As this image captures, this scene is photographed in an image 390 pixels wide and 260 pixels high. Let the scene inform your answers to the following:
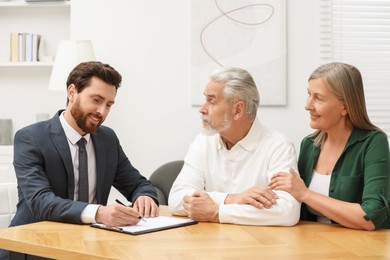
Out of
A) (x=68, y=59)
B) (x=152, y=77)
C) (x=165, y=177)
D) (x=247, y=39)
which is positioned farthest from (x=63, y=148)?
(x=247, y=39)

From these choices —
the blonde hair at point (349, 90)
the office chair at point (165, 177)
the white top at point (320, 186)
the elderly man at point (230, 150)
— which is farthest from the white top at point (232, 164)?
the office chair at point (165, 177)

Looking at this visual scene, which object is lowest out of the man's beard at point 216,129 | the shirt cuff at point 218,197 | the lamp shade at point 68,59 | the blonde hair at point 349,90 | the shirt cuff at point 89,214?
the shirt cuff at point 89,214

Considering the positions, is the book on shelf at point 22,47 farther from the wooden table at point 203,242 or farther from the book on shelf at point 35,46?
the wooden table at point 203,242

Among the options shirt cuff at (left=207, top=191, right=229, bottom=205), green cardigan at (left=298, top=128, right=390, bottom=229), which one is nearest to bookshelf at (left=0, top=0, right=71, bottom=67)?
shirt cuff at (left=207, top=191, right=229, bottom=205)

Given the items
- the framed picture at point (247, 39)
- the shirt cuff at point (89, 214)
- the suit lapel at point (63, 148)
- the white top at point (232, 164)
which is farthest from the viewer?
the framed picture at point (247, 39)

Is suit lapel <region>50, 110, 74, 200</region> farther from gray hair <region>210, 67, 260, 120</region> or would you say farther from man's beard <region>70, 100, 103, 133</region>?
gray hair <region>210, 67, 260, 120</region>

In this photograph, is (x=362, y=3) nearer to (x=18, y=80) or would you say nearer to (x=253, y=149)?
(x=253, y=149)

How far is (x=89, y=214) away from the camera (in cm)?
259

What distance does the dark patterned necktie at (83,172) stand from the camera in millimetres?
2871

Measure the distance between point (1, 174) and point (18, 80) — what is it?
0.79 metres

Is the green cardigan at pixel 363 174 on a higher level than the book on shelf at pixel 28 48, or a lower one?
lower

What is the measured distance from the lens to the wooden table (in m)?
2.17

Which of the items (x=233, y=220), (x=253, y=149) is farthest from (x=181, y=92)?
(x=233, y=220)

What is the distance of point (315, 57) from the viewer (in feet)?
15.1
